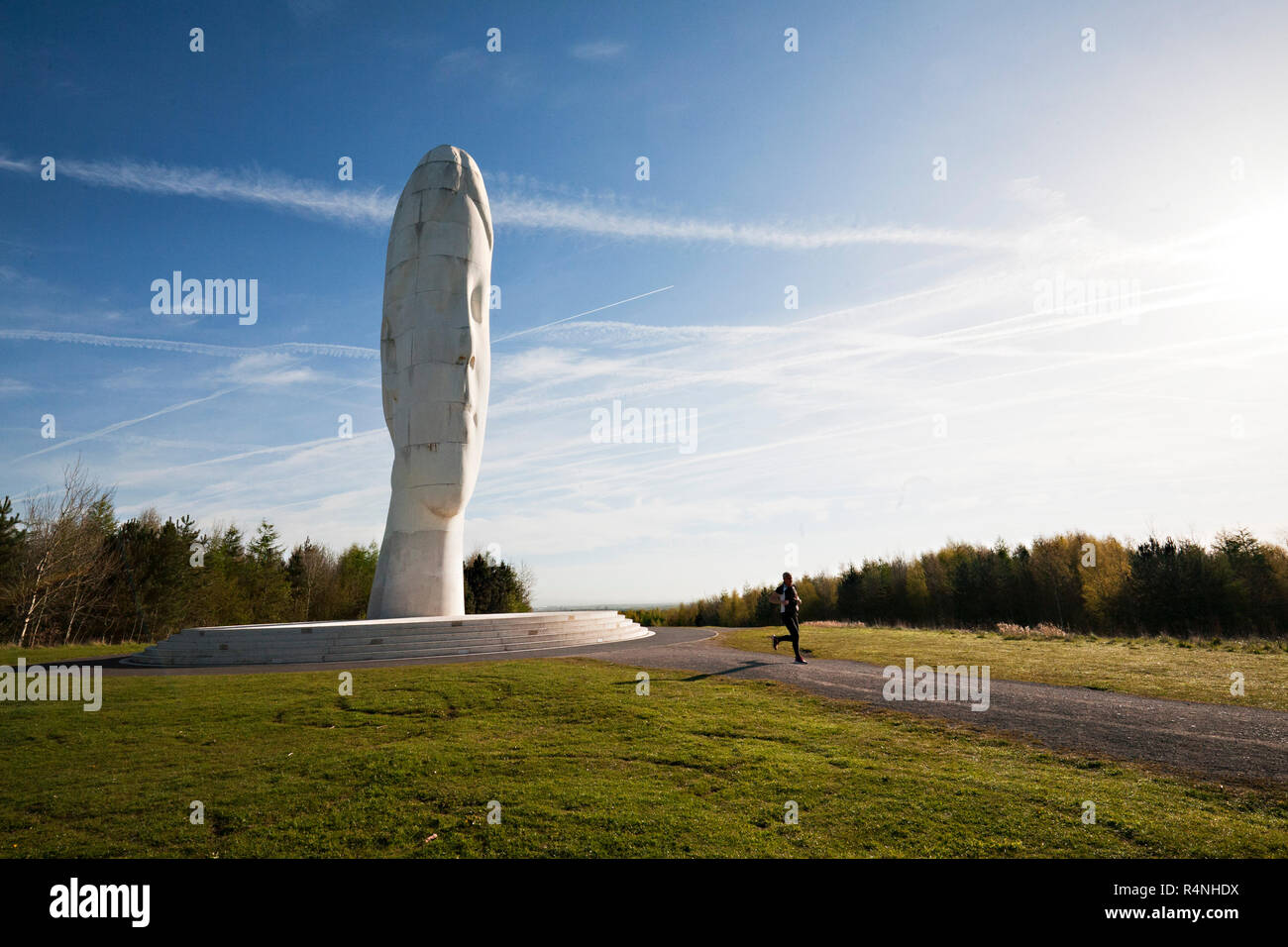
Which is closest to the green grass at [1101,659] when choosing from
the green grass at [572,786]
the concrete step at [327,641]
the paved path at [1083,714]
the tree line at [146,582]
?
the paved path at [1083,714]

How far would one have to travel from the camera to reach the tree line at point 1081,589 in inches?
1193

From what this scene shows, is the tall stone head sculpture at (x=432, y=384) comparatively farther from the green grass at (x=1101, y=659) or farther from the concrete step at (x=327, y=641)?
the green grass at (x=1101, y=659)

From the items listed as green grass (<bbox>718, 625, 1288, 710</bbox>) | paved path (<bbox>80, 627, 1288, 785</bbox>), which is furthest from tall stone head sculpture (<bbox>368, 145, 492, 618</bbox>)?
green grass (<bbox>718, 625, 1288, 710</bbox>)

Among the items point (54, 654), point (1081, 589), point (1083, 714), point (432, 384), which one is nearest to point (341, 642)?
point (432, 384)

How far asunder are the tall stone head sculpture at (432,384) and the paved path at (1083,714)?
6694 millimetres

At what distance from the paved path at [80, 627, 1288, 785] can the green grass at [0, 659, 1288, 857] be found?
65cm

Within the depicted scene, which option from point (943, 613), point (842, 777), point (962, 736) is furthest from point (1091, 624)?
point (842, 777)

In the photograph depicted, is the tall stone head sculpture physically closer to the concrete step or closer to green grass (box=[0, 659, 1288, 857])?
the concrete step

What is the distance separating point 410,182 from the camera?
22.4 meters

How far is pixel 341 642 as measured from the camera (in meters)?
15.1

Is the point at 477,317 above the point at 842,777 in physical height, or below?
above

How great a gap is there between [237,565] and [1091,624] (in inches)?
1897

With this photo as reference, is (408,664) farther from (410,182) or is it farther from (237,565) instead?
(237,565)
